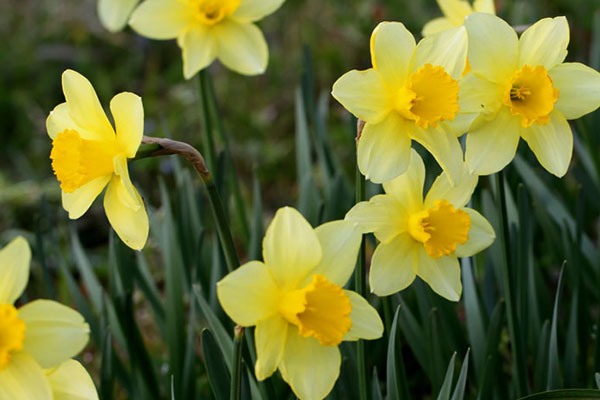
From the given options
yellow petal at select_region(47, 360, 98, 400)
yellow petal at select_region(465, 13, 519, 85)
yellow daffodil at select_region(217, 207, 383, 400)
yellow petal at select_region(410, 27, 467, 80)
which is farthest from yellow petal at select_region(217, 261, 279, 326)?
yellow petal at select_region(465, 13, 519, 85)

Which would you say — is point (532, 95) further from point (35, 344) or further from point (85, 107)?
point (35, 344)

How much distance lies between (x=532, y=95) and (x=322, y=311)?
1.87 feet

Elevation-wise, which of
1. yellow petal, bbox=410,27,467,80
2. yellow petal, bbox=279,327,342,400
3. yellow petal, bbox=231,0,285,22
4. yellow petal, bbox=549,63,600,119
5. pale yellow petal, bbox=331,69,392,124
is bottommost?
yellow petal, bbox=279,327,342,400

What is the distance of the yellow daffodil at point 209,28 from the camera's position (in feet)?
6.01

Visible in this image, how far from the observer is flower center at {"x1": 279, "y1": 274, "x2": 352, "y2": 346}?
102cm

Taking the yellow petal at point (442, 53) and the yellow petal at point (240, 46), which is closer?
the yellow petal at point (442, 53)

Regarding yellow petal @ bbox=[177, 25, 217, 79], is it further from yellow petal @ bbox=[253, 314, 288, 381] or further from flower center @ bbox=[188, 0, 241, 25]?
yellow petal @ bbox=[253, 314, 288, 381]

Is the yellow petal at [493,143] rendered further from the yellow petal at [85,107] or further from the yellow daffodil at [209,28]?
the yellow daffodil at [209,28]

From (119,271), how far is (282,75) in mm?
2890

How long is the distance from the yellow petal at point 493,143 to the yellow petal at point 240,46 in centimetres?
80

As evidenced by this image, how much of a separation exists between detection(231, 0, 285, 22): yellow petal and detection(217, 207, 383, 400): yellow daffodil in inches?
37.9

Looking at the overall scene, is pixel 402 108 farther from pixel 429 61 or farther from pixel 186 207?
pixel 186 207

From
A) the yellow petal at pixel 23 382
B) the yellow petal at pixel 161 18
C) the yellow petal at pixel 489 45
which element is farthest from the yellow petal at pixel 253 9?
the yellow petal at pixel 23 382

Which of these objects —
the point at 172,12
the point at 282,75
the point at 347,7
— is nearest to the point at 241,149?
the point at 282,75
